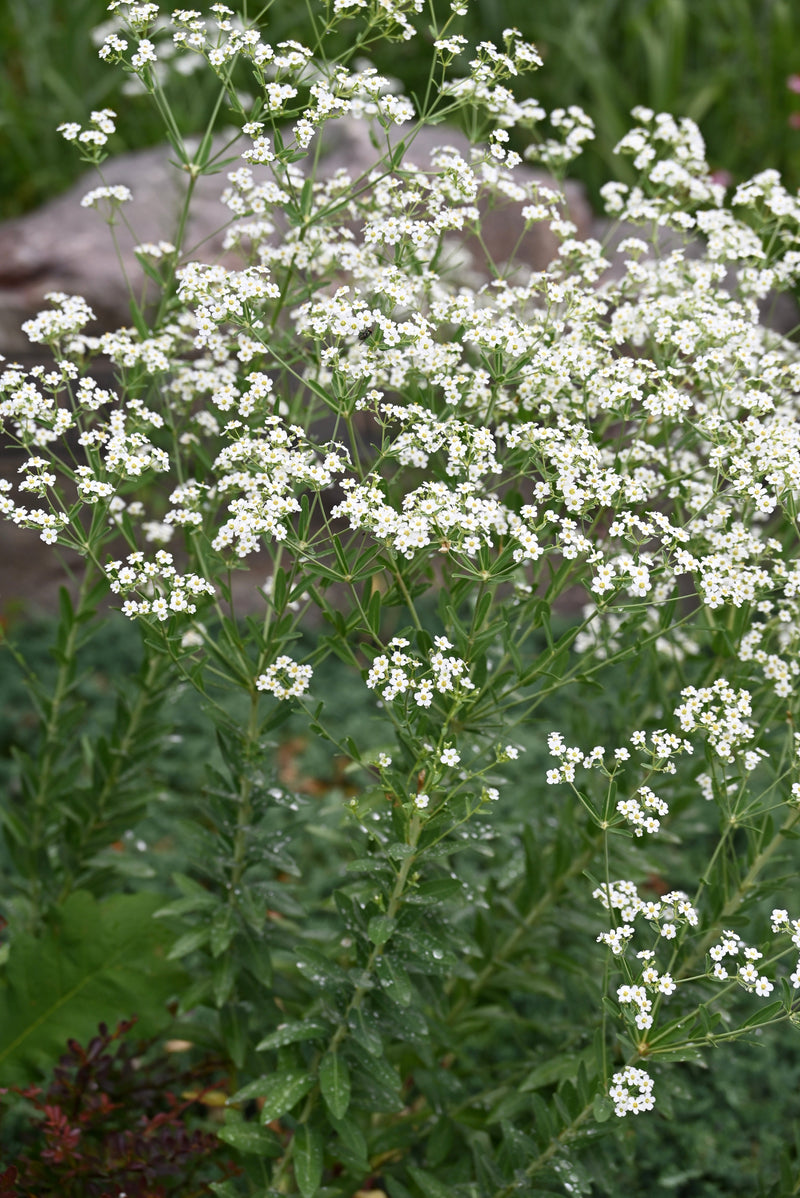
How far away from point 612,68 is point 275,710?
19.0ft

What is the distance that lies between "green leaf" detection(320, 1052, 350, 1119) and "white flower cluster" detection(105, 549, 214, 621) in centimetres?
95

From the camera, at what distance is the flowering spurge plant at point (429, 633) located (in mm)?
2014

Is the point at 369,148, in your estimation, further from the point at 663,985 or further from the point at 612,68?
the point at 663,985

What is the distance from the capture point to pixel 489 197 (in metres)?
2.88

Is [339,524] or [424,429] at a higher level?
[339,524]

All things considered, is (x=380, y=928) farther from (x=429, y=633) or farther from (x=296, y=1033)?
Answer: (x=429, y=633)

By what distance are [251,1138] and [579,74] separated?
240 inches

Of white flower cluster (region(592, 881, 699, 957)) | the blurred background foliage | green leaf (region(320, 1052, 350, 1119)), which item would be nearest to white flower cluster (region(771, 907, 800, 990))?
white flower cluster (region(592, 881, 699, 957))

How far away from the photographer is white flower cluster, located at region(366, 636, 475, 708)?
1.91 meters

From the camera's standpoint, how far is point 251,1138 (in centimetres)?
233

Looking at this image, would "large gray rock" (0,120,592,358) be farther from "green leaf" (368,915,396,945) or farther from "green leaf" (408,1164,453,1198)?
"green leaf" (408,1164,453,1198)

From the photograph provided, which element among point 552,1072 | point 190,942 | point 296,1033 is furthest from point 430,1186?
point 190,942

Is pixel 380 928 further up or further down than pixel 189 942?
further down

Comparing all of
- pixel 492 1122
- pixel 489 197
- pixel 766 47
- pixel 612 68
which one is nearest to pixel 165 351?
pixel 489 197
